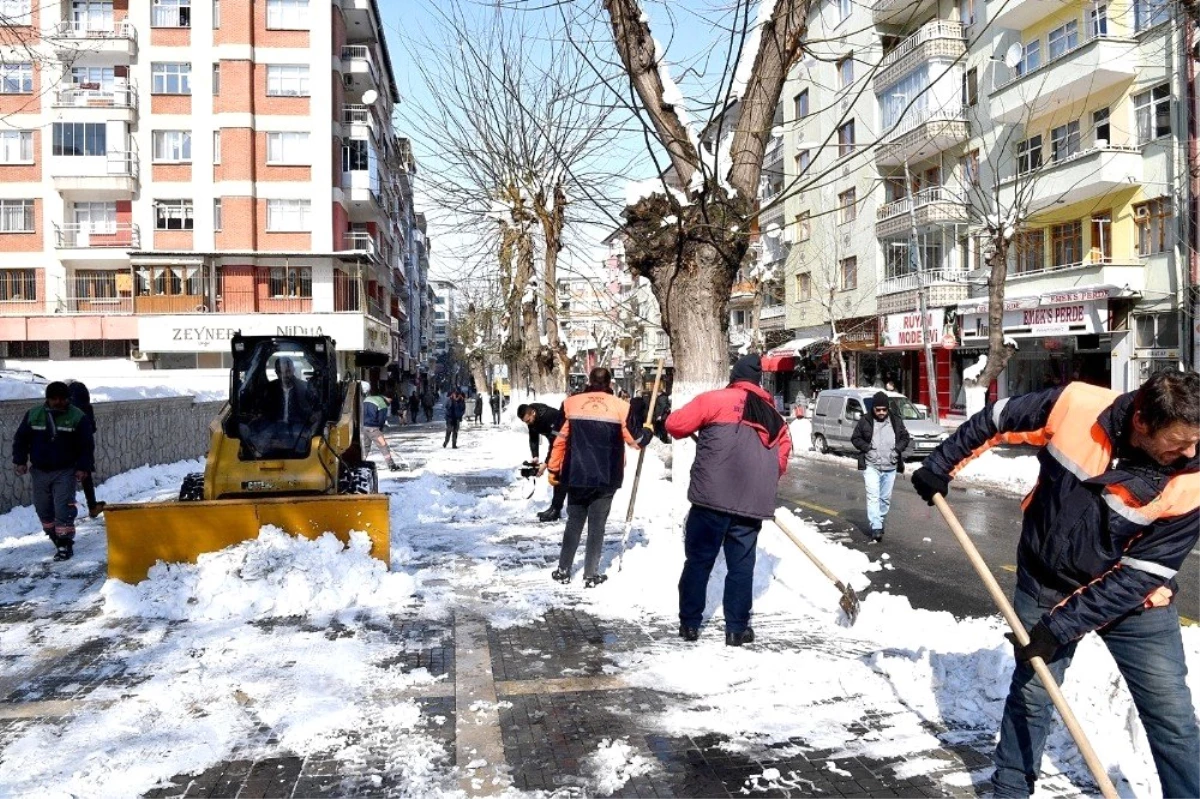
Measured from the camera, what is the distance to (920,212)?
104ft

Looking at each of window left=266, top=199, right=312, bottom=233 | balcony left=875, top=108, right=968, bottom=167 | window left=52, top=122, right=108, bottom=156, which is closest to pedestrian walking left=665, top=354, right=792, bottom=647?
balcony left=875, top=108, right=968, bottom=167

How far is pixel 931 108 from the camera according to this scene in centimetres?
3161

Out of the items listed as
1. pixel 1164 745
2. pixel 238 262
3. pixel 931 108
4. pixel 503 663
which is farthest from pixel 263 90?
pixel 1164 745

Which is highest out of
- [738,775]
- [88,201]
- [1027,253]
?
[88,201]

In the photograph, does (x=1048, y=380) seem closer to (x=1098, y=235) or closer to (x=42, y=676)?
(x=1098, y=235)

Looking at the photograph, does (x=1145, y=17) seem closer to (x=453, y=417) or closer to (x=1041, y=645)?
(x=453, y=417)

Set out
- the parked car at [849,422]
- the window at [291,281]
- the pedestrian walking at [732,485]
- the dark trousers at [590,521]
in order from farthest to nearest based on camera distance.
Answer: the window at [291,281]
the parked car at [849,422]
the dark trousers at [590,521]
the pedestrian walking at [732,485]

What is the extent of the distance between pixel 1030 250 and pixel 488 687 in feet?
92.8

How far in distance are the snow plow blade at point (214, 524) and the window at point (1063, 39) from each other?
25477mm

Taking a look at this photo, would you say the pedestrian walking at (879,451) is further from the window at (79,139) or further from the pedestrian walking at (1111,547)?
the window at (79,139)

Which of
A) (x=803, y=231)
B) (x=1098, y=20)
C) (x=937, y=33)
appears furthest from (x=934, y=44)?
(x=803, y=231)

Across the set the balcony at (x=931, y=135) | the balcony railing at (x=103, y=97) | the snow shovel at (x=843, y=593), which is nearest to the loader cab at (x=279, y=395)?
the snow shovel at (x=843, y=593)

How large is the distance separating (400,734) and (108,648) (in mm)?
2635

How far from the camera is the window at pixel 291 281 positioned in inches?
1407
